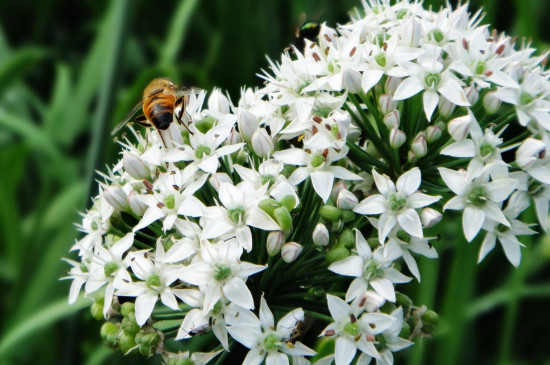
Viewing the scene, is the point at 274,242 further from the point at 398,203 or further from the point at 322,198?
the point at 398,203

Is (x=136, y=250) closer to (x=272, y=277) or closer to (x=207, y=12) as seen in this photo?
(x=272, y=277)

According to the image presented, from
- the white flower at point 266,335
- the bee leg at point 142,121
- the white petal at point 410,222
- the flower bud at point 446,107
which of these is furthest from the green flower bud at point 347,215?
the bee leg at point 142,121

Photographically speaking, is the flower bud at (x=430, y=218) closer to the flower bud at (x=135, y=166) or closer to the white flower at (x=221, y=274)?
the white flower at (x=221, y=274)

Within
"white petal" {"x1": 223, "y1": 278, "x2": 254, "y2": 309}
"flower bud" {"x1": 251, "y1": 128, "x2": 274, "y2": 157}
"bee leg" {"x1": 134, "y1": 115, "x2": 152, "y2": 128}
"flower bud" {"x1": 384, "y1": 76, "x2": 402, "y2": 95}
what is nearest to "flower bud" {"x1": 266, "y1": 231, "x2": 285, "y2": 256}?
"white petal" {"x1": 223, "y1": 278, "x2": 254, "y2": 309}

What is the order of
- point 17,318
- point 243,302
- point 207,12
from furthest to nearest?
point 207,12
point 17,318
point 243,302

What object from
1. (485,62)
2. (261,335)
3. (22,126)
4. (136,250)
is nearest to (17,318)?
(22,126)

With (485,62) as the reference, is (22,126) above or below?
above
